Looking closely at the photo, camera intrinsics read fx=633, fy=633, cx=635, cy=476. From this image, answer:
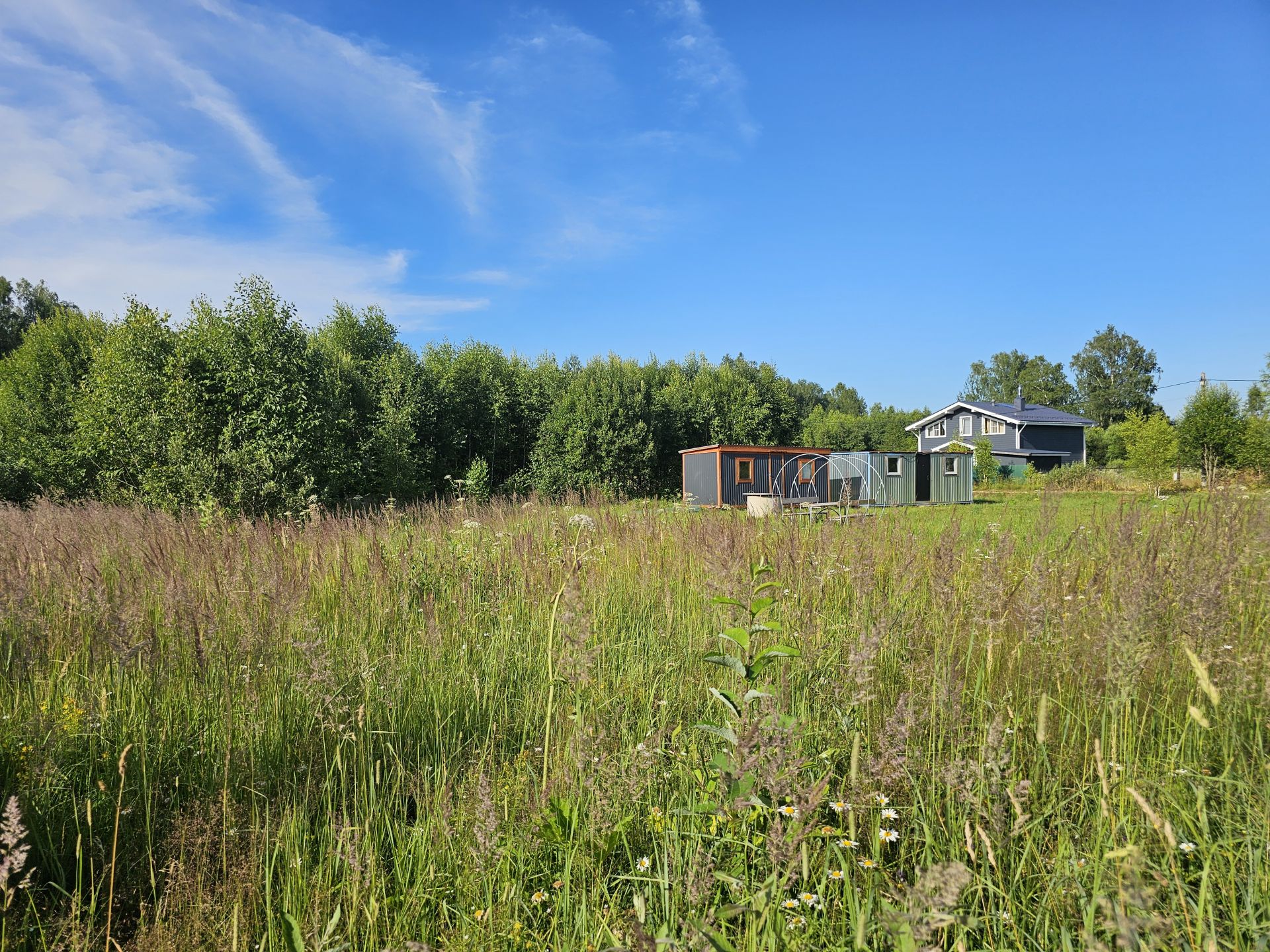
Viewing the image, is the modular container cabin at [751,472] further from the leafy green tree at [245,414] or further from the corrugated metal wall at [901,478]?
the leafy green tree at [245,414]

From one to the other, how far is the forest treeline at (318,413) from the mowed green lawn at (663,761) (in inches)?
197

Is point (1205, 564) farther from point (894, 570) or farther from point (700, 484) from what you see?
point (700, 484)

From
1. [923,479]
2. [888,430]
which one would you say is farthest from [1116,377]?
[923,479]

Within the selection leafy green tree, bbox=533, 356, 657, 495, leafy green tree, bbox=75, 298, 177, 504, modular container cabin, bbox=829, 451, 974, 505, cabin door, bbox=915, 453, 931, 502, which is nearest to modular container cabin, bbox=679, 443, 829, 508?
modular container cabin, bbox=829, 451, 974, 505

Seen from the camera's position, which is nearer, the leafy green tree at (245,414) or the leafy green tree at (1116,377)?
the leafy green tree at (245,414)

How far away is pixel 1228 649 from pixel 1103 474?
3318cm

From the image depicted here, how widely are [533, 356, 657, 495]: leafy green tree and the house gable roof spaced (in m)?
27.7

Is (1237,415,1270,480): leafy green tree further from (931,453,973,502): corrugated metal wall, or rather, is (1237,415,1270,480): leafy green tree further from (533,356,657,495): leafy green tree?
(533,356,657,495): leafy green tree

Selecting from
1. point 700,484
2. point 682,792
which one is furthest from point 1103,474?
point 682,792

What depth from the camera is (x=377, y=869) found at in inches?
71.5

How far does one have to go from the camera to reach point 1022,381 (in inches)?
2916

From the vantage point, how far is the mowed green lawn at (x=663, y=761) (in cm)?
152

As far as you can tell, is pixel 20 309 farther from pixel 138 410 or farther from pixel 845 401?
pixel 845 401

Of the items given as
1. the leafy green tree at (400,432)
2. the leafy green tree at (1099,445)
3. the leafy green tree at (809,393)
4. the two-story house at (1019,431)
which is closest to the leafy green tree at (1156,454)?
the two-story house at (1019,431)
